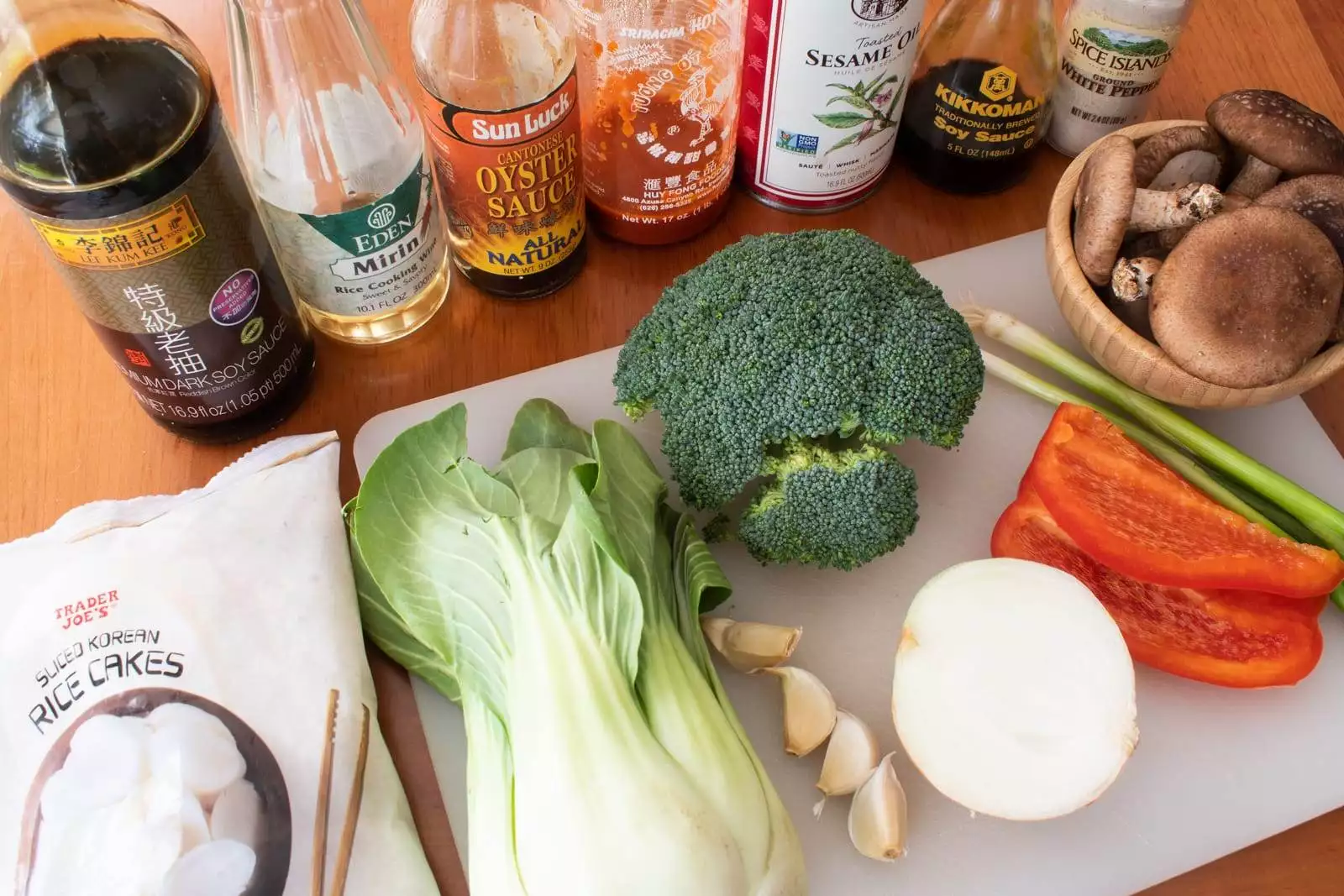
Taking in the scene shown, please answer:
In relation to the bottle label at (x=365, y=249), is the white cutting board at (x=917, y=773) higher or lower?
lower

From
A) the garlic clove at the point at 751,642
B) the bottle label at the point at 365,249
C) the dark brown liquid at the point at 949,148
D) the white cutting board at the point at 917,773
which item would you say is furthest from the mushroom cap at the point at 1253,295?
the bottle label at the point at 365,249

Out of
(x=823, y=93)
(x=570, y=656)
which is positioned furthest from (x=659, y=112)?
(x=570, y=656)

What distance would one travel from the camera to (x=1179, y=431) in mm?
821

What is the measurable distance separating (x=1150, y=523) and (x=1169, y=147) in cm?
30

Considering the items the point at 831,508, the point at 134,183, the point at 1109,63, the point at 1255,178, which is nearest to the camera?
the point at 134,183

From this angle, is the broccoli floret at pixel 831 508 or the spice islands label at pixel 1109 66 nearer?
the broccoli floret at pixel 831 508

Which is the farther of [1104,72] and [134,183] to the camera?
[1104,72]

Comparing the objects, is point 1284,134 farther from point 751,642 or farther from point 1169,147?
point 751,642

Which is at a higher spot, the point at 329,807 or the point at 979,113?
the point at 979,113

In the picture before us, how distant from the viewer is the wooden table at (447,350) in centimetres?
71

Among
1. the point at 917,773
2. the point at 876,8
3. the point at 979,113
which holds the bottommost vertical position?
the point at 917,773

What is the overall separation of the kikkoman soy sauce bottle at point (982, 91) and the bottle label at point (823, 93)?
5 centimetres

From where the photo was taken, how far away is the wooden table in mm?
711

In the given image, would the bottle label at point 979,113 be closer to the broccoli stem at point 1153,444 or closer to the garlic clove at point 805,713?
the broccoli stem at point 1153,444
